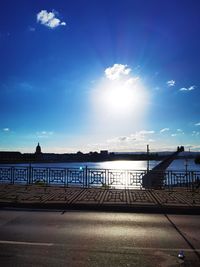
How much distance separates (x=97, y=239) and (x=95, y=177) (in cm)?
1113

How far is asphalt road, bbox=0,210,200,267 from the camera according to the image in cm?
536

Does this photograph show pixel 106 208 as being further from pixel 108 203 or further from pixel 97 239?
pixel 97 239

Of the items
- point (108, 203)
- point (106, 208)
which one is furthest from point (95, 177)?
point (106, 208)

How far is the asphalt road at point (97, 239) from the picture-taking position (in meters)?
5.36

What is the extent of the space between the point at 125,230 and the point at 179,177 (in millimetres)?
10454

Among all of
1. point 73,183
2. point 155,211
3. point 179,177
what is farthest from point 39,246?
point 179,177

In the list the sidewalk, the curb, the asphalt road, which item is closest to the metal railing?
the sidewalk

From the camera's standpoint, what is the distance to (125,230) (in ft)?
25.4

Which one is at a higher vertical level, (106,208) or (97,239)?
(97,239)

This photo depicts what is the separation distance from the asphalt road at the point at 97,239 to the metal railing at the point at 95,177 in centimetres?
719

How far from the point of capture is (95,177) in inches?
705

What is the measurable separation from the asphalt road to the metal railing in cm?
719

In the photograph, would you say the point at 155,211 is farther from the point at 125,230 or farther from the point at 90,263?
the point at 90,263

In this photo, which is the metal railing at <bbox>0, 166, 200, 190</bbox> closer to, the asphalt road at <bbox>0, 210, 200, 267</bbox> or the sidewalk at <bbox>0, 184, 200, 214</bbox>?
the sidewalk at <bbox>0, 184, 200, 214</bbox>
